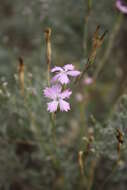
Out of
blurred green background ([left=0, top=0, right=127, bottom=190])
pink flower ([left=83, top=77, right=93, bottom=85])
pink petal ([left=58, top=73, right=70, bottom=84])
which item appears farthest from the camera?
pink flower ([left=83, top=77, right=93, bottom=85])

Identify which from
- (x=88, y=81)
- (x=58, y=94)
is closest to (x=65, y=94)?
(x=58, y=94)

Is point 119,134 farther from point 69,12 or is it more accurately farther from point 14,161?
point 69,12

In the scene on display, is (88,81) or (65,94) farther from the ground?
(88,81)

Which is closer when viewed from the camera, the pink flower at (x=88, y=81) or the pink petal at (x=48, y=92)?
the pink petal at (x=48, y=92)

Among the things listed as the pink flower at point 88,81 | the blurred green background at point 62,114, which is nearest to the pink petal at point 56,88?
the blurred green background at point 62,114

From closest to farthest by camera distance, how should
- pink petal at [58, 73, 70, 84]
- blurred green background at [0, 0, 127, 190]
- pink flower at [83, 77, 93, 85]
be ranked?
pink petal at [58, 73, 70, 84] < blurred green background at [0, 0, 127, 190] < pink flower at [83, 77, 93, 85]

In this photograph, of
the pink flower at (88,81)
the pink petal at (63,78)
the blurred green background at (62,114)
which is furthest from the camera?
the pink flower at (88,81)

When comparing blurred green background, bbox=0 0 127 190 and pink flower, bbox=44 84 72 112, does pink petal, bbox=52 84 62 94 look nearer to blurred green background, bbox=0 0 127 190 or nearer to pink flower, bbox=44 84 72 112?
pink flower, bbox=44 84 72 112

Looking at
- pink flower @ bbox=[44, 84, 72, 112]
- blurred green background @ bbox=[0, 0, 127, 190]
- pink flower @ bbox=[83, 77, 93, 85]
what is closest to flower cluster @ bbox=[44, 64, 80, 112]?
pink flower @ bbox=[44, 84, 72, 112]

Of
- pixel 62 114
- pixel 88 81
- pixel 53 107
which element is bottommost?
pixel 53 107

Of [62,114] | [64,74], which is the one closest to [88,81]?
[62,114]

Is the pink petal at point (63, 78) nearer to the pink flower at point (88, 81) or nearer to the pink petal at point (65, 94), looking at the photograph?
the pink petal at point (65, 94)

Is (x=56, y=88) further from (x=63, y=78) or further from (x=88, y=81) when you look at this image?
(x=88, y=81)

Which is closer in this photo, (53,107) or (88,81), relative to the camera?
(53,107)
